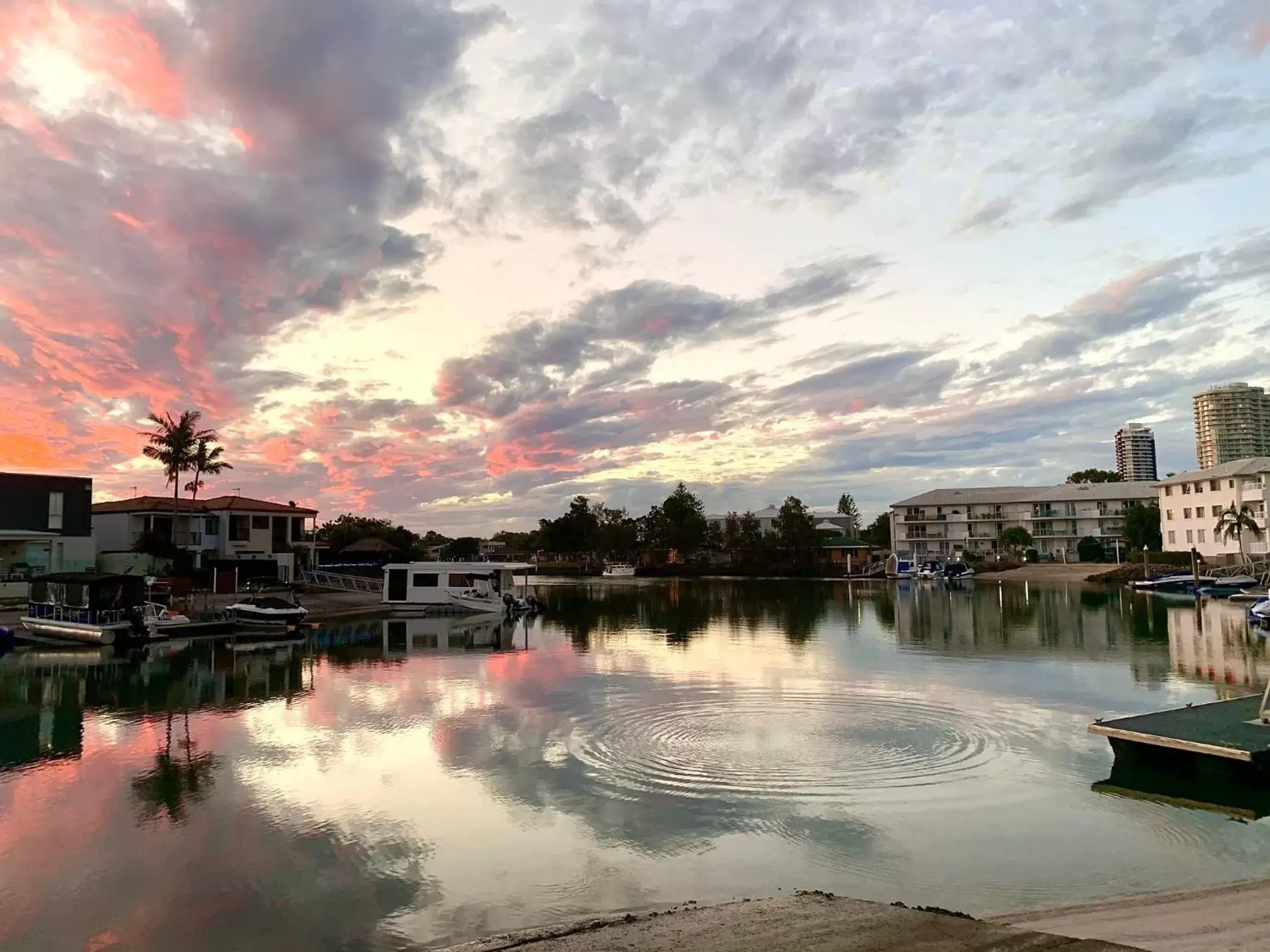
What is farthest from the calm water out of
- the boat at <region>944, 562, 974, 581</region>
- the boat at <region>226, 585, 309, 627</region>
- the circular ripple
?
the boat at <region>944, 562, 974, 581</region>

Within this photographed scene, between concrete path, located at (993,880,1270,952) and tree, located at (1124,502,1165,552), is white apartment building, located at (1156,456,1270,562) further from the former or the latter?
concrete path, located at (993,880,1270,952)

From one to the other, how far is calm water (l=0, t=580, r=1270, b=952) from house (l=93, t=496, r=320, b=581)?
35.1 meters

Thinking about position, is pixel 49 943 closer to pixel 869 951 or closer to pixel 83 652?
pixel 869 951

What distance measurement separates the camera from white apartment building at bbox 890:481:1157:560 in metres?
112

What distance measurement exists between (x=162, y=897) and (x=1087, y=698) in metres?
20.4

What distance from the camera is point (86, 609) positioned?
36375 mm

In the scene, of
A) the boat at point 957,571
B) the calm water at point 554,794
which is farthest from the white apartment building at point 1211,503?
the calm water at point 554,794

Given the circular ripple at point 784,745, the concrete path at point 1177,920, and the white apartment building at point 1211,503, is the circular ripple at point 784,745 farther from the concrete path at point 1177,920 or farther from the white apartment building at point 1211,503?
the white apartment building at point 1211,503

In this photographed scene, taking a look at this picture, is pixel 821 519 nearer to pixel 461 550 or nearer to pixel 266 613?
pixel 461 550

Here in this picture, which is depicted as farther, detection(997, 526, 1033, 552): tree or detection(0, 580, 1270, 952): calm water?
detection(997, 526, 1033, 552): tree

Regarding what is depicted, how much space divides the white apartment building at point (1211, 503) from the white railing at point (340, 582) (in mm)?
71236

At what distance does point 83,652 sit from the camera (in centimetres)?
3375

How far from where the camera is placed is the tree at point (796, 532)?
121m

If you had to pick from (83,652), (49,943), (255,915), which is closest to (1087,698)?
(255,915)
